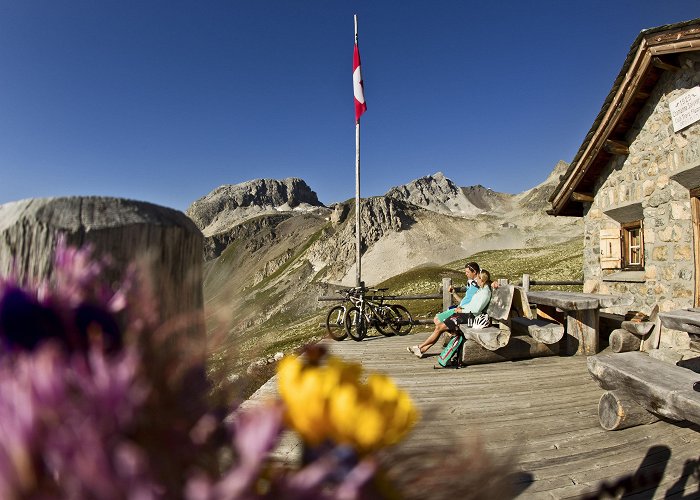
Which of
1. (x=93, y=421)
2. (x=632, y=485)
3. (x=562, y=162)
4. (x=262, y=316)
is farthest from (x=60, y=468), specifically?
(x=562, y=162)

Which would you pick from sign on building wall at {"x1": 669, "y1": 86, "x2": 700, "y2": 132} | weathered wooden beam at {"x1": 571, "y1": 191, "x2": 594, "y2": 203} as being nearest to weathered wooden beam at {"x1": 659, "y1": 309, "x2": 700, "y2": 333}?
sign on building wall at {"x1": 669, "y1": 86, "x2": 700, "y2": 132}

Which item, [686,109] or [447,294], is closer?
[686,109]

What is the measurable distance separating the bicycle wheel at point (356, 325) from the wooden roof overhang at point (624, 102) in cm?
530

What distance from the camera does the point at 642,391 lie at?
3742 mm

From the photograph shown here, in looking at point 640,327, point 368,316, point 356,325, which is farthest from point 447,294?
point 640,327

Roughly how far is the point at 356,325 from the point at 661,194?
656 centimetres

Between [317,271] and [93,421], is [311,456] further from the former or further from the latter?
[317,271]

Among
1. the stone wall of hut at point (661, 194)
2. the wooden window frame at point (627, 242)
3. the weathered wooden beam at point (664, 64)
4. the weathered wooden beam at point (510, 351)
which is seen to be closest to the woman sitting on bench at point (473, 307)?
the weathered wooden beam at point (510, 351)

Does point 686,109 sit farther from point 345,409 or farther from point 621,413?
point 345,409

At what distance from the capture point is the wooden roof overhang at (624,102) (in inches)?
229

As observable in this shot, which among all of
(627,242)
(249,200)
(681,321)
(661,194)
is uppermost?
(249,200)

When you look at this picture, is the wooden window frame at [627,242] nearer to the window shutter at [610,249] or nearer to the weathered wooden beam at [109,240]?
the window shutter at [610,249]

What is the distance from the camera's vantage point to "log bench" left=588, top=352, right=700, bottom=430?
332cm

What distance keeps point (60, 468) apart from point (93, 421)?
3 cm
